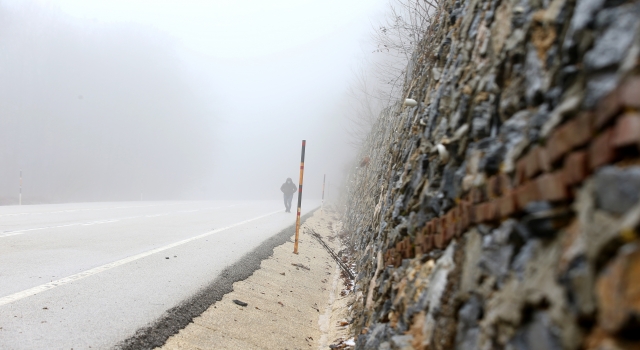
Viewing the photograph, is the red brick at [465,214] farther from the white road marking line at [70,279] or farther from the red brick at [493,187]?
the white road marking line at [70,279]

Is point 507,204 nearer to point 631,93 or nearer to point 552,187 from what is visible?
point 552,187

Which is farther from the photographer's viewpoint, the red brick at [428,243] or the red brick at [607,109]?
the red brick at [428,243]

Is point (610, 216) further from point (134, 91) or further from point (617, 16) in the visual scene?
point (134, 91)

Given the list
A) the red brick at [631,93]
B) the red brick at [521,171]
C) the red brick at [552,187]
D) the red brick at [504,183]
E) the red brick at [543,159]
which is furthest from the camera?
the red brick at [504,183]

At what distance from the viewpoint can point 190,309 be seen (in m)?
5.05

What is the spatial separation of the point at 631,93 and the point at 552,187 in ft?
1.39

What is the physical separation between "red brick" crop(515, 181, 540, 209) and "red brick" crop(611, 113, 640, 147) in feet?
1.43

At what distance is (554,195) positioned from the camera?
1.69m

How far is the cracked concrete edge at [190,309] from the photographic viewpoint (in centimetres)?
405

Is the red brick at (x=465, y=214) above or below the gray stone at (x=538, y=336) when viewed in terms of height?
above

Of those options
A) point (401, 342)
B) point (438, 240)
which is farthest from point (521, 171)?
point (401, 342)

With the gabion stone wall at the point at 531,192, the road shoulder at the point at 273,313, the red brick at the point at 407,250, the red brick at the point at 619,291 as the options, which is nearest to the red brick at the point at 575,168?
the gabion stone wall at the point at 531,192

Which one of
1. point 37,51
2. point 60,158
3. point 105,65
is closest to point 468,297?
point 60,158

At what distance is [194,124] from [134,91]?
16.6 meters
